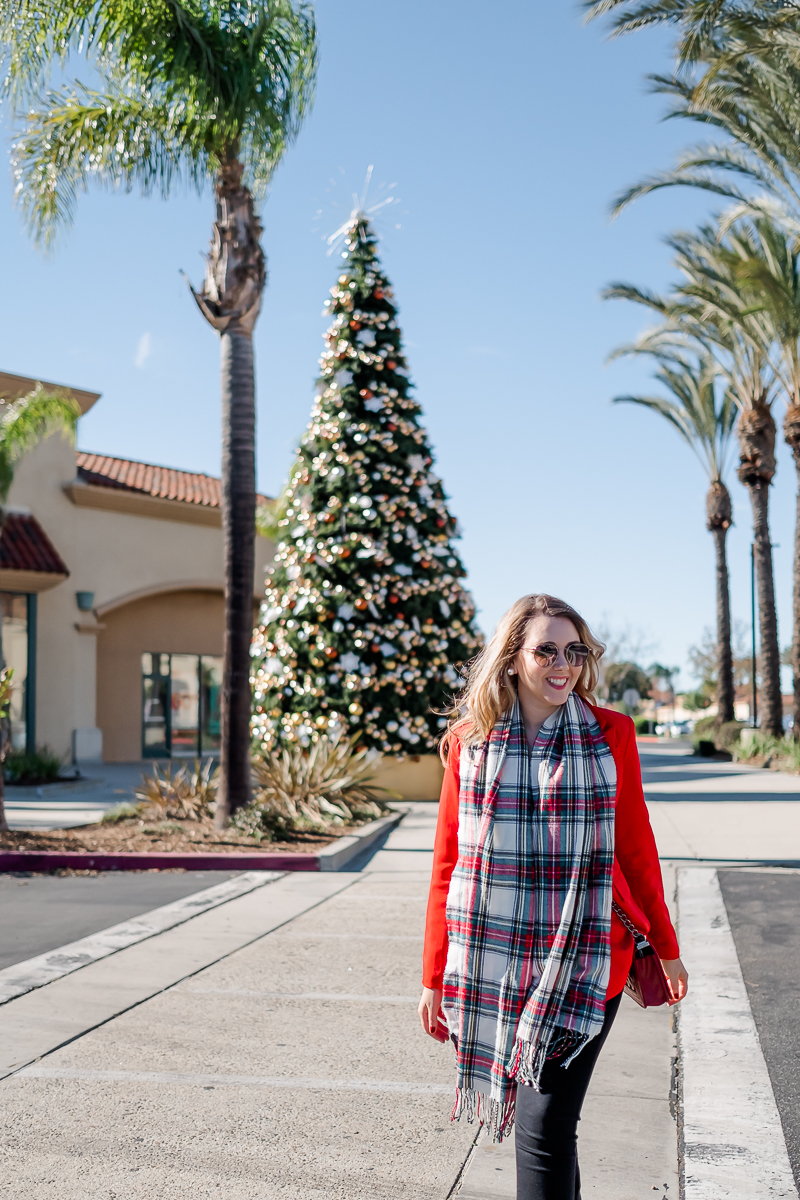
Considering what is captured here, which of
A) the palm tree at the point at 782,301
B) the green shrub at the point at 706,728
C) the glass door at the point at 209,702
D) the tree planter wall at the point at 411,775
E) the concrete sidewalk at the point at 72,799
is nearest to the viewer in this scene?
the concrete sidewalk at the point at 72,799

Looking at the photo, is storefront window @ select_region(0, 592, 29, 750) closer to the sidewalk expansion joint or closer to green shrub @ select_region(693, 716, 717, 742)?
the sidewalk expansion joint

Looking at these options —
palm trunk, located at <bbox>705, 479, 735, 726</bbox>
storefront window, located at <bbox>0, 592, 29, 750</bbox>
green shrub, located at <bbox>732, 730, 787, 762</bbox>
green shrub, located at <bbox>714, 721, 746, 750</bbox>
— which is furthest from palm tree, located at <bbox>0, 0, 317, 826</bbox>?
palm trunk, located at <bbox>705, 479, 735, 726</bbox>

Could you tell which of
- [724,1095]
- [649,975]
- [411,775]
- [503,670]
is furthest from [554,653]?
[411,775]

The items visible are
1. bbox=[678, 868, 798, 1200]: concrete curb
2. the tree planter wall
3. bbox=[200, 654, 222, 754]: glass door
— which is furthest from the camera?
bbox=[200, 654, 222, 754]: glass door

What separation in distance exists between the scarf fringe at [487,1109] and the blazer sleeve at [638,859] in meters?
0.56

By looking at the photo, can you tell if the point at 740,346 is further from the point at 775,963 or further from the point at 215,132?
the point at 775,963

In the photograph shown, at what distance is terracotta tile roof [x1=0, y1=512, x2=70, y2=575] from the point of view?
20.7m

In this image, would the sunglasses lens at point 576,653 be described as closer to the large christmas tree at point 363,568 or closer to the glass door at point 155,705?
the large christmas tree at point 363,568

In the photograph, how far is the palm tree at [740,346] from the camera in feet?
69.8

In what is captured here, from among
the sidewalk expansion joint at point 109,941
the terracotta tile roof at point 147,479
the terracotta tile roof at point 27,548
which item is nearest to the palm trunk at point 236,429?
the sidewalk expansion joint at point 109,941

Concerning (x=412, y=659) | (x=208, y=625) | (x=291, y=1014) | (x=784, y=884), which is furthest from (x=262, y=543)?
(x=291, y=1014)

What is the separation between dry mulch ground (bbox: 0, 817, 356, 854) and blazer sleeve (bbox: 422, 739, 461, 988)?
7592 millimetres

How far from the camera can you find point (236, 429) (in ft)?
38.9

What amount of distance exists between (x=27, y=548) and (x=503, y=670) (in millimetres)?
19920
